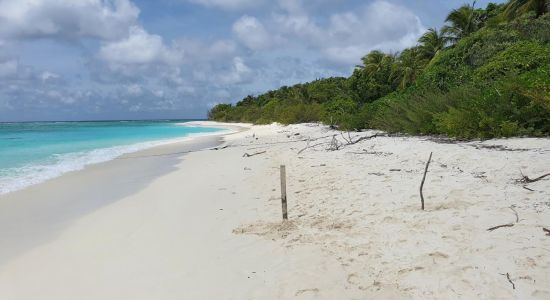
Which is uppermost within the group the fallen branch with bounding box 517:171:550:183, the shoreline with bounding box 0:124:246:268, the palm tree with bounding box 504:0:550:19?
the palm tree with bounding box 504:0:550:19

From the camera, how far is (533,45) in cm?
1377

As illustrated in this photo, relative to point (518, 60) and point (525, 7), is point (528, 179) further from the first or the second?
point (525, 7)

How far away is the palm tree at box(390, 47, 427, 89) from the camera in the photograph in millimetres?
33438

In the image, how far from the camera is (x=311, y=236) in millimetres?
5055

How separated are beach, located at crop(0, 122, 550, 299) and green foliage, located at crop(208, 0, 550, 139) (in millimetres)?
1179

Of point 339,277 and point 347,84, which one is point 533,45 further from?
point 347,84

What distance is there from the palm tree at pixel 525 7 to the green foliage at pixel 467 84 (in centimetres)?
7

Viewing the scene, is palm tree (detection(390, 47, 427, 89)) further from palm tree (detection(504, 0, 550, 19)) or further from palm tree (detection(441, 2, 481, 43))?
palm tree (detection(504, 0, 550, 19))

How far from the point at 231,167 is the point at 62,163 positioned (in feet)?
25.1

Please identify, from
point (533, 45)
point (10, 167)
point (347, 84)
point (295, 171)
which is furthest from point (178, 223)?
point (347, 84)

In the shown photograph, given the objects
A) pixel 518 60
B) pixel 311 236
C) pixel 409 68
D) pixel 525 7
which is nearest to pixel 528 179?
pixel 311 236

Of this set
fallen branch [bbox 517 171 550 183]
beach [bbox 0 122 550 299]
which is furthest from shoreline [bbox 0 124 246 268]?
fallen branch [bbox 517 171 550 183]

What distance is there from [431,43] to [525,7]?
36.0ft

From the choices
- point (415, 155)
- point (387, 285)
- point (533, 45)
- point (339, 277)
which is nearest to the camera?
point (387, 285)
